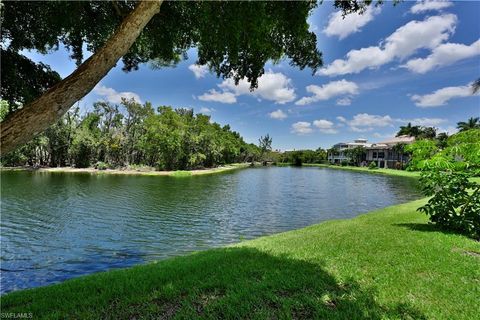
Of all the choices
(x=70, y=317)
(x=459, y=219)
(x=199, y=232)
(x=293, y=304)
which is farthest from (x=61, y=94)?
(x=199, y=232)

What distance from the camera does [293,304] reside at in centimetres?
383

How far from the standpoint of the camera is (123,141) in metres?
60.4

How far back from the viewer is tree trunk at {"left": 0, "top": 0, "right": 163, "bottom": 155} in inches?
112

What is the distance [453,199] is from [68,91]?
9112 mm

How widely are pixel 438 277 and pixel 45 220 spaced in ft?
54.0

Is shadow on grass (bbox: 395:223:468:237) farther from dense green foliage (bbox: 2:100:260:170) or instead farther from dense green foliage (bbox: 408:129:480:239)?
dense green foliage (bbox: 2:100:260:170)

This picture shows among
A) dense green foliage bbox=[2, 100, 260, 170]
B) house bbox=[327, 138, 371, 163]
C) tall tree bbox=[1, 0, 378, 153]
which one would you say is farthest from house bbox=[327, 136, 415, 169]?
tall tree bbox=[1, 0, 378, 153]

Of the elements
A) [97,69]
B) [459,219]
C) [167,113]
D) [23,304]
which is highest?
[167,113]

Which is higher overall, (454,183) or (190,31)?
(190,31)

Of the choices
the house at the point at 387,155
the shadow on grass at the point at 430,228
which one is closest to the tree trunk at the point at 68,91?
the shadow on grass at the point at 430,228

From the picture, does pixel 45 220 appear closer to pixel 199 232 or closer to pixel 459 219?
pixel 199 232

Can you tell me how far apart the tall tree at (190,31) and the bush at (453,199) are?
4.58 metres

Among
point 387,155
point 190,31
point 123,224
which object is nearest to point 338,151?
point 387,155

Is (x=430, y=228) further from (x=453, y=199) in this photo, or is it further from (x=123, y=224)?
(x=123, y=224)
